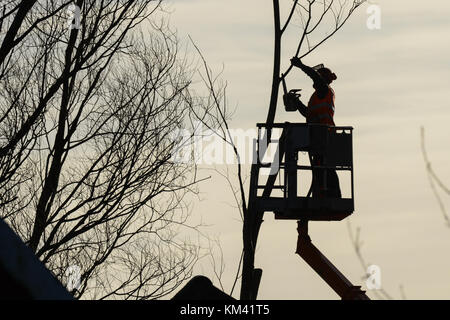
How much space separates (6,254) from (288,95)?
10245mm

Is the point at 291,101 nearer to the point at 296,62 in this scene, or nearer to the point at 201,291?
the point at 296,62

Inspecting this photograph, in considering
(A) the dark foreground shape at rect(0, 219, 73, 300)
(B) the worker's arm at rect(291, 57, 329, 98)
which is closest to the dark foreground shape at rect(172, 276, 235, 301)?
(A) the dark foreground shape at rect(0, 219, 73, 300)

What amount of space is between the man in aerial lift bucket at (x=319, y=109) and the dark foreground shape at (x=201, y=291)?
5.68 m

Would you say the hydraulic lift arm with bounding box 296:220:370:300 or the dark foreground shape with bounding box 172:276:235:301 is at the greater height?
the hydraulic lift arm with bounding box 296:220:370:300

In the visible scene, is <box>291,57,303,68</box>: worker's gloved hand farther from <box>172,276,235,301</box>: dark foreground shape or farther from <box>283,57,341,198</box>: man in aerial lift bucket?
<box>172,276,235,301</box>: dark foreground shape

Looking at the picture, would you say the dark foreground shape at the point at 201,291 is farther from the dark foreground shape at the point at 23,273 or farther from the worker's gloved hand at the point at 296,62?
the worker's gloved hand at the point at 296,62

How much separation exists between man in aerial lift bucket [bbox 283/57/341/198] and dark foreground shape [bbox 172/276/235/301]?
5.68 meters

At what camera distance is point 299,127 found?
1491 centimetres

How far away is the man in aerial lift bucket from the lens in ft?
49.5

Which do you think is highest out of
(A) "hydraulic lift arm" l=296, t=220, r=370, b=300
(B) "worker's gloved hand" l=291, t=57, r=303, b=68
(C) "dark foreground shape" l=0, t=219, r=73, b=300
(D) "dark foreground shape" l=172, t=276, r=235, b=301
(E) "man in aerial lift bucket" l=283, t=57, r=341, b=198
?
(B) "worker's gloved hand" l=291, t=57, r=303, b=68

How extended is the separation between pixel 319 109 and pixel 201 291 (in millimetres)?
6159

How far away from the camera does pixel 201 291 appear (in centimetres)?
950

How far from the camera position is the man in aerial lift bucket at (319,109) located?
49.5 feet
